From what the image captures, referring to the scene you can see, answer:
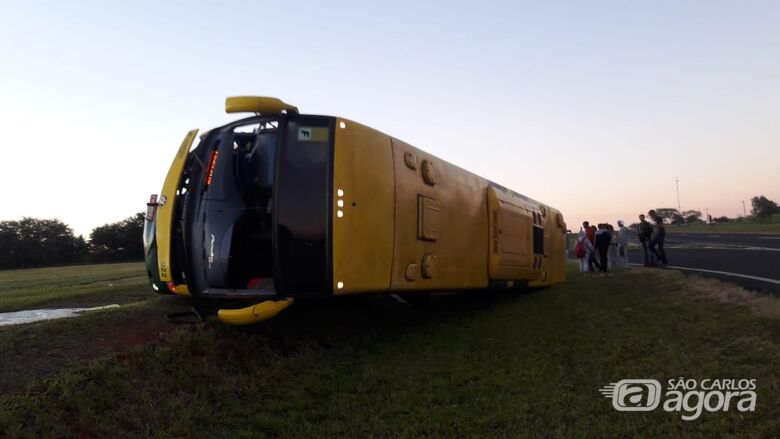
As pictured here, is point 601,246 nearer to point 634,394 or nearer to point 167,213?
point 634,394

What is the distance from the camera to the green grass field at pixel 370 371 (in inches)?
178

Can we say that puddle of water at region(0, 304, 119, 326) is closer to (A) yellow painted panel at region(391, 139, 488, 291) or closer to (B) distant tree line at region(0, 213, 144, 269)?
(A) yellow painted panel at region(391, 139, 488, 291)

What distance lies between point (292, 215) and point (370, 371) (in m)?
2.22

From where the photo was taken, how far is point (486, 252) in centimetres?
891

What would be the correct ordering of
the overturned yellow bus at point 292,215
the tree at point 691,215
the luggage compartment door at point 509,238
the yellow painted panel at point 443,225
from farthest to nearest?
1. the tree at point 691,215
2. the luggage compartment door at point 509,238
3. the yellow painted panel at point 443,225
4. the overturned yellow bus at point 292,215

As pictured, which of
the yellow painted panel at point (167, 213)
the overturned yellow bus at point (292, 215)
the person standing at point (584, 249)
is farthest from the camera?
the person standing at point (584, 249)

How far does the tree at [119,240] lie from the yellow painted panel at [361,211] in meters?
57.6

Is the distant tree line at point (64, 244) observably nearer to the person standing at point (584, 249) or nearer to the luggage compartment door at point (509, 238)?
the person standing at point (584, 249)

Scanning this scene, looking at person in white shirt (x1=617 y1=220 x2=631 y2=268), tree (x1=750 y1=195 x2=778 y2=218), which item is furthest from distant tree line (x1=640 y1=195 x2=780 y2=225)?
person in white shirt (x1=617 y1=220 x2=631 y2=268)

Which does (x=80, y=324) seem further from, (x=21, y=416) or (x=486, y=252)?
(x=486, y=252)

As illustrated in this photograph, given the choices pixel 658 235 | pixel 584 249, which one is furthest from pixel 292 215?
pixel 658 235

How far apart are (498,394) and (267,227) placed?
313 cm

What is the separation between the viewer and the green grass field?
4.53 meters

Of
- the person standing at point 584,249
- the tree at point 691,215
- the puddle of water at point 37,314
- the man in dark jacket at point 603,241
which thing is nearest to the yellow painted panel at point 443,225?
the puddle of water at point 37,314
